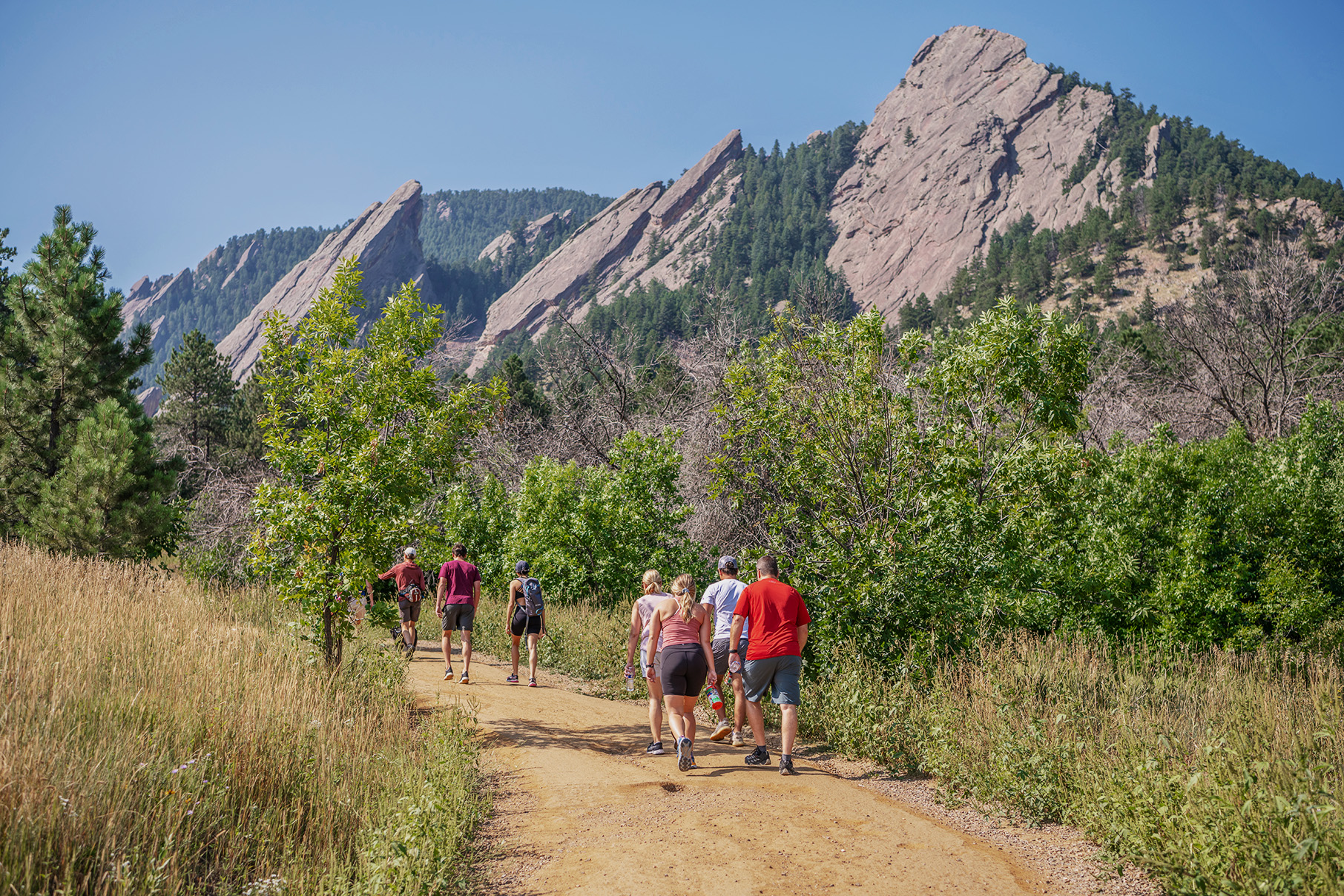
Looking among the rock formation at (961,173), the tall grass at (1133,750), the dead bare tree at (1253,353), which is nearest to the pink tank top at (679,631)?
the tall grass at (1133,750)

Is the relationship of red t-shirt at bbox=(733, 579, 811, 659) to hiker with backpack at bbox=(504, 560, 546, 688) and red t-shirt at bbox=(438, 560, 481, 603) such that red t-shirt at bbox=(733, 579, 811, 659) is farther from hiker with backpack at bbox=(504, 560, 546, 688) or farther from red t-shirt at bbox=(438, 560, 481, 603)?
red t-shirt at bbox=(438, 560, 481, 603)

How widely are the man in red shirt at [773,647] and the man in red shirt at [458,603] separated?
4583 mm

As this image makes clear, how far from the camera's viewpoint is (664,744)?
768 cm

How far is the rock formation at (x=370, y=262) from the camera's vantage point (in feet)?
470

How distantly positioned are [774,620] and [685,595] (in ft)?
2.83

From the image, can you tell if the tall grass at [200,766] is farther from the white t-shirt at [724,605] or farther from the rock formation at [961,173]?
the rock formation at [961,173]

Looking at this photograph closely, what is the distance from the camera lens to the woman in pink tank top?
663 centimetres

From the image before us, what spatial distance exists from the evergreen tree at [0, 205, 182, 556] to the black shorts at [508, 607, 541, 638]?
29.9 ft

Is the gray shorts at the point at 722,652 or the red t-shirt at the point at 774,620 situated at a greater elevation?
the red t-shirt at the point at 774,620

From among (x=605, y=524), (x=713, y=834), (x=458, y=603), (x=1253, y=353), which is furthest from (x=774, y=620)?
(x=1253, y=353)

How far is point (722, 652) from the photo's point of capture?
25.6 ft

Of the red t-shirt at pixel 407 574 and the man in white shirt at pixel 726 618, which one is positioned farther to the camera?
the red t-shirt at pixel 407 574

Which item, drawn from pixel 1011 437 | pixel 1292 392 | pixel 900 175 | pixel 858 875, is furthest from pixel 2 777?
pixel 900 175

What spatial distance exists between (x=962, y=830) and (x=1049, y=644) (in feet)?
11.5
